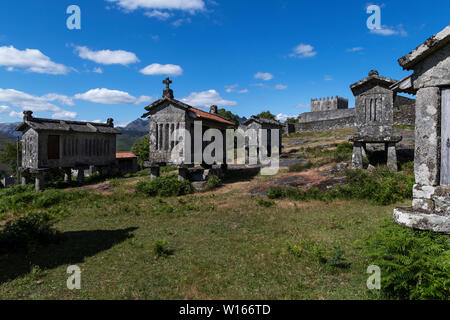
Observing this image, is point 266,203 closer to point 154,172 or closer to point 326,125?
point 154,172

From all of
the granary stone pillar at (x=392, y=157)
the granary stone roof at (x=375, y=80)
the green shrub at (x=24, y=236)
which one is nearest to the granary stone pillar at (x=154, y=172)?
the green shrub at (x=24, y=236)

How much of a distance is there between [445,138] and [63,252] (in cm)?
859

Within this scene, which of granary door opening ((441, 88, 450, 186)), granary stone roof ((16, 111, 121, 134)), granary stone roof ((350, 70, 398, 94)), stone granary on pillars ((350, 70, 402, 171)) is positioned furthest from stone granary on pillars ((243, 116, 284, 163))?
granary door opening ((441, 88, 450, 186))

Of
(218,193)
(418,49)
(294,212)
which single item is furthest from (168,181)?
(418,49)

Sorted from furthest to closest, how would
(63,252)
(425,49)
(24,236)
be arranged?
(24,236)
(63,252)
(425,49)

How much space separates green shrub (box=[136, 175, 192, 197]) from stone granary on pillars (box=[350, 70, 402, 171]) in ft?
29.6

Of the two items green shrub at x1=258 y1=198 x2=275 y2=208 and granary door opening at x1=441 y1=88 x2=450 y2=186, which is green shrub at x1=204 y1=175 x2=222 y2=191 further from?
granary door opening at x1=441 y1=88 x2=450 y2=186

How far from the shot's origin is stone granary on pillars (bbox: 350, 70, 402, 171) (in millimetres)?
12531

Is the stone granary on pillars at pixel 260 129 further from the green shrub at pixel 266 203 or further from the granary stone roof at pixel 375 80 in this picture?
the green shrub at pixel 266 203

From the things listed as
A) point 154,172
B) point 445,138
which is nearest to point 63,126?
point 154,172

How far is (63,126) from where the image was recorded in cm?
1891
